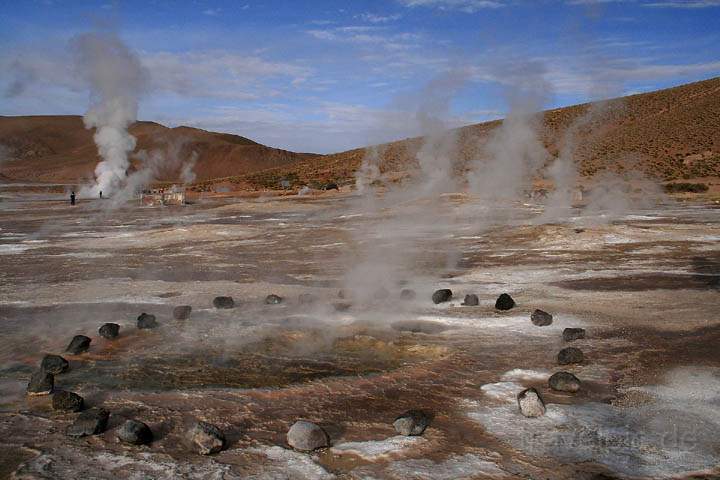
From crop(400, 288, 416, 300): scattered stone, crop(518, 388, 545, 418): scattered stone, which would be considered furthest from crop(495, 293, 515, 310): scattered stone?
crop(518, 388, 545, 418): scattered stone

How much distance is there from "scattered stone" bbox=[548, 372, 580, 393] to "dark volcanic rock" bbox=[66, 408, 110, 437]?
372 centimetres

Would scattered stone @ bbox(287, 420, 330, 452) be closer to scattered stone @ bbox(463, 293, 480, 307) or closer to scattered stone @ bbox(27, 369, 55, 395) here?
scattered stone @ bbox(27, 369, 55, 395)

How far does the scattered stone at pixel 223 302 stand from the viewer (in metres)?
8.92

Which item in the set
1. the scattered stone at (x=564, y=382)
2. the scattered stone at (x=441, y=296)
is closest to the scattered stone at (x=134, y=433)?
the scattered stone at (x=564, y=382)

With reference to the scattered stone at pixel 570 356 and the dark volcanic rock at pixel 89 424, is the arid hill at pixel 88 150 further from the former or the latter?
the scattered stone at pixel 570 356

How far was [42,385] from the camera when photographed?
5500 millimetres

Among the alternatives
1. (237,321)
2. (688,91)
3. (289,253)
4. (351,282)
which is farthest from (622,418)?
(688,91)

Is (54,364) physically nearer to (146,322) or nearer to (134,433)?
(146,322)

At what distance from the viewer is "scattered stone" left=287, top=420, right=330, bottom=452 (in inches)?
173

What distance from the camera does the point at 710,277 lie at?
10430 mm

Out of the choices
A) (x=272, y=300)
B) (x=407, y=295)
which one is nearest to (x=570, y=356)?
(x=407, y=295)

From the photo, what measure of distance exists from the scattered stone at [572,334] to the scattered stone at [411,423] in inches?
113

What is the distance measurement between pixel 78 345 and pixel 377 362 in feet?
10.6

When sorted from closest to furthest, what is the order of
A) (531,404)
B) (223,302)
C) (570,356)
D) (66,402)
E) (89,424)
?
(89,424), (531,404), (66,402), (570,356), (223,302)
